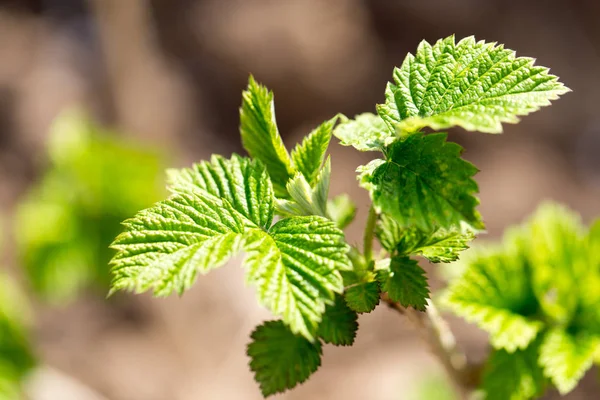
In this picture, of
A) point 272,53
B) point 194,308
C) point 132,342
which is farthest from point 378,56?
point 132,342

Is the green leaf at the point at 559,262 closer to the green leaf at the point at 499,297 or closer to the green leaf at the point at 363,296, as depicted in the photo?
the green leaf at the point at 499,297

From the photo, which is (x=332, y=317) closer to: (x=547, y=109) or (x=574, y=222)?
(x=574, y=222)

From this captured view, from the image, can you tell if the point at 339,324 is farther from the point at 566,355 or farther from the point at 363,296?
the point at 566,355

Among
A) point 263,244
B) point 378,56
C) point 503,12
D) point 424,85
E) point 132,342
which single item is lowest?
point 132,342

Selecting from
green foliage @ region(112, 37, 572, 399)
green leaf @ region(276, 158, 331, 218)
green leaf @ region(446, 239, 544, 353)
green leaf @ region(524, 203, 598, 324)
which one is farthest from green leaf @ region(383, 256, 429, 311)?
green leaf @ region(524, 203, 598, 324)

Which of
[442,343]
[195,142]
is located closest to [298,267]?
[442,343]

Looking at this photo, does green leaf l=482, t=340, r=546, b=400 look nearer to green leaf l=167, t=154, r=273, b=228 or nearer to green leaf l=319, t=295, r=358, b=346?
green leaf l=319, t=295, r=358, b=346
